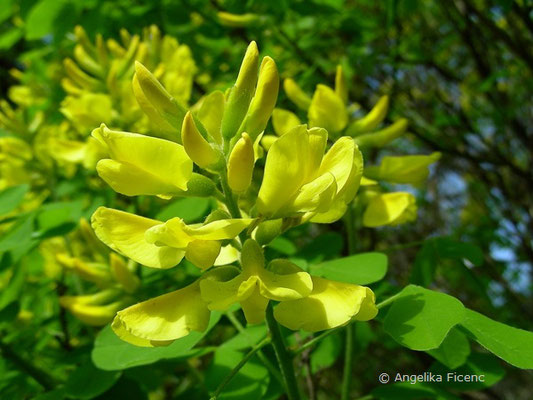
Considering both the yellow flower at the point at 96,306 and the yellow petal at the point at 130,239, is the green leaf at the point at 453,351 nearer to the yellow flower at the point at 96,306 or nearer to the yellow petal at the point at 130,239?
the yellow petal at the point at 130,239

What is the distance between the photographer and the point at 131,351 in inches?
52.2

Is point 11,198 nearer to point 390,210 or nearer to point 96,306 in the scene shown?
point 96,306

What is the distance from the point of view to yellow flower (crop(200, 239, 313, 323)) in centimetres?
100

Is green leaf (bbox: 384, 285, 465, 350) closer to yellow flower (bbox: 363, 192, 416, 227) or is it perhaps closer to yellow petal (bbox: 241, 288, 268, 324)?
yellow petal (bbox: 241, 288, 268, 324)

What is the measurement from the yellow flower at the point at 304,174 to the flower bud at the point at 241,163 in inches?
1.3

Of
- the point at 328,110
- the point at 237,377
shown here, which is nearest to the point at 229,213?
the point at 237,377

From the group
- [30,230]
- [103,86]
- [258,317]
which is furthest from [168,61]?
[258,317]

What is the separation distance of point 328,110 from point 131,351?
875 mm

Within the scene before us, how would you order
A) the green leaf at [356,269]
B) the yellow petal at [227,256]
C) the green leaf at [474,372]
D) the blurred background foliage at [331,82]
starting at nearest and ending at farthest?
the yellow petal at [227,256] < the green leaf at [356,269] < the green leaf at [474,372] < the blurred background foliage at [331,82]

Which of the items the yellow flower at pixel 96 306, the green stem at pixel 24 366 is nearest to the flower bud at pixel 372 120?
the yellow flower at pixel 96 306

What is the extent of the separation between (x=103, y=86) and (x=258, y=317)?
69.2 inches

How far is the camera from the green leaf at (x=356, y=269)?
52.6 inches

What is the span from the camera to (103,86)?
2.50 metres

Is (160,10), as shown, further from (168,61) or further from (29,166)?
(29,166)
